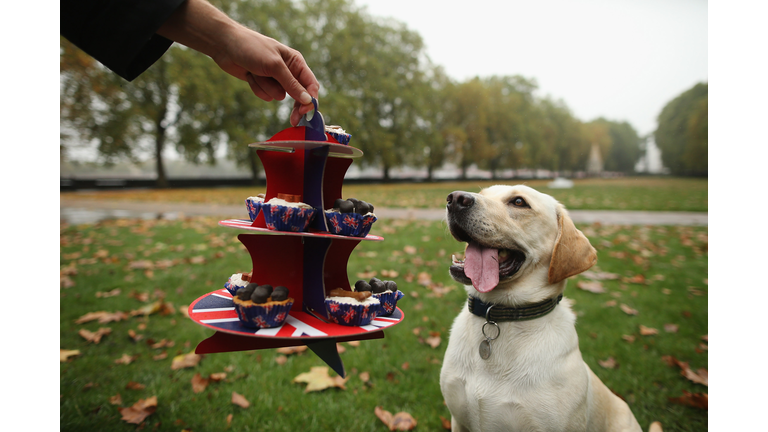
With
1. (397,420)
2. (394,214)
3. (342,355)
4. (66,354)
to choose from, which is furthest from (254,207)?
(394,214)

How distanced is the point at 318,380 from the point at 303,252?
195 centimetres

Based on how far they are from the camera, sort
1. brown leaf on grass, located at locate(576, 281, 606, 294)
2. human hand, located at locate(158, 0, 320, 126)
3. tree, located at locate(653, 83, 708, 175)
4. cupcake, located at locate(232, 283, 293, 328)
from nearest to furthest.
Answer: cupcake, located at locate(232, 283, 293, 328) → human hand, located at locate(158, 0, 320, 126) → brown leaf on grass, located at locate(576, 281, 606, 294) → tree, located at locate(653, 83, 708, 175)

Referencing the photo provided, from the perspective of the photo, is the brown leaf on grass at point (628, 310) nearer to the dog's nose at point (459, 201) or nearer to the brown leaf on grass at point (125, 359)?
the dog's nose at point (459, 201)

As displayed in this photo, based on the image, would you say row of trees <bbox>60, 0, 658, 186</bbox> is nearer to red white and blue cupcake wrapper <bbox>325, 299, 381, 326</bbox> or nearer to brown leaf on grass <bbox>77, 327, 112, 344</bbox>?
brown leaf on grass <bbox>77, 327, 112, 344</bbox>

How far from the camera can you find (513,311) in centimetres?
189

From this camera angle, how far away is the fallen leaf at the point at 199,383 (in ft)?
9.35

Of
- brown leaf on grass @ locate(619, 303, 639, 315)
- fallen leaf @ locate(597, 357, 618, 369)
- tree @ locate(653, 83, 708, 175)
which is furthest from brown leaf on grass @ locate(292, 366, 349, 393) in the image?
tree @ locate(653, 83, 708, 175)

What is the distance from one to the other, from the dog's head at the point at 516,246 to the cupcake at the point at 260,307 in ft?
3.11

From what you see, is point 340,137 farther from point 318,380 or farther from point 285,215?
point 318,380

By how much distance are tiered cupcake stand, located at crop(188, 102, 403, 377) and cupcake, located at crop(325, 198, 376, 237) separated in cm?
3

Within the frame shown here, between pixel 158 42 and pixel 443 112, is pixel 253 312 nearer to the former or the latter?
pixel 158 42

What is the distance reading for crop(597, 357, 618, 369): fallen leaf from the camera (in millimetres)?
3319

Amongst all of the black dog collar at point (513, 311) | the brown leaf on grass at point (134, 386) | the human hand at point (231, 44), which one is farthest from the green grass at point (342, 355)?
the human hand at point (231, 44)

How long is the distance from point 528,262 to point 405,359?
6.02 ft
